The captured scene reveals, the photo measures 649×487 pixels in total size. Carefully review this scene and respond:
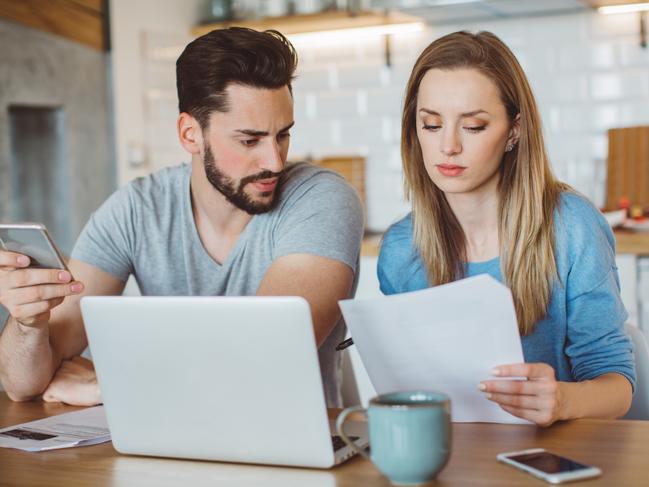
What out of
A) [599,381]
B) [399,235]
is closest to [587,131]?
[399,235]

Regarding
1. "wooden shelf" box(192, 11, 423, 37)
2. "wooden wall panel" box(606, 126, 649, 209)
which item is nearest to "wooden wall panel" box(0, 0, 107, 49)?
"wooden shelf" box(192, 11, 423, 37)

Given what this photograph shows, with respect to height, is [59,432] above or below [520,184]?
below

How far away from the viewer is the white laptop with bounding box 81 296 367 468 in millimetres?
1067

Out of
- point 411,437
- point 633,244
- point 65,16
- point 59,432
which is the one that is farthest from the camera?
point 65,16

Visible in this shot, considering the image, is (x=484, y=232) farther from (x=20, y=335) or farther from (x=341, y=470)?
(x=20, y=335)

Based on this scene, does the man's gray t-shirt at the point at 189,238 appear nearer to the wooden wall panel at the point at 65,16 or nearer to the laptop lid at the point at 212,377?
the laptop lid at the point at 212,377

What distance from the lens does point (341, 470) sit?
A: 1.10 meters

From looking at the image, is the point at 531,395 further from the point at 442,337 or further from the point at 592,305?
the point at 592,305

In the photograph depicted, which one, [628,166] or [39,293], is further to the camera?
[628,166]

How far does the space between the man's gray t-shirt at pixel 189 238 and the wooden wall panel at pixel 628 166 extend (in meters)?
2.22

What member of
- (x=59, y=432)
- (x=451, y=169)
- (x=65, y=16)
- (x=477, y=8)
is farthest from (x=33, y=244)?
(x=477, y=8)

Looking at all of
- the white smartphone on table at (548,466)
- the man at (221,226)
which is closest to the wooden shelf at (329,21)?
the man at (221,226)

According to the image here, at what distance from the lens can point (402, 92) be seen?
4105mm

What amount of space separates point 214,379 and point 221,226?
799 millimetres
